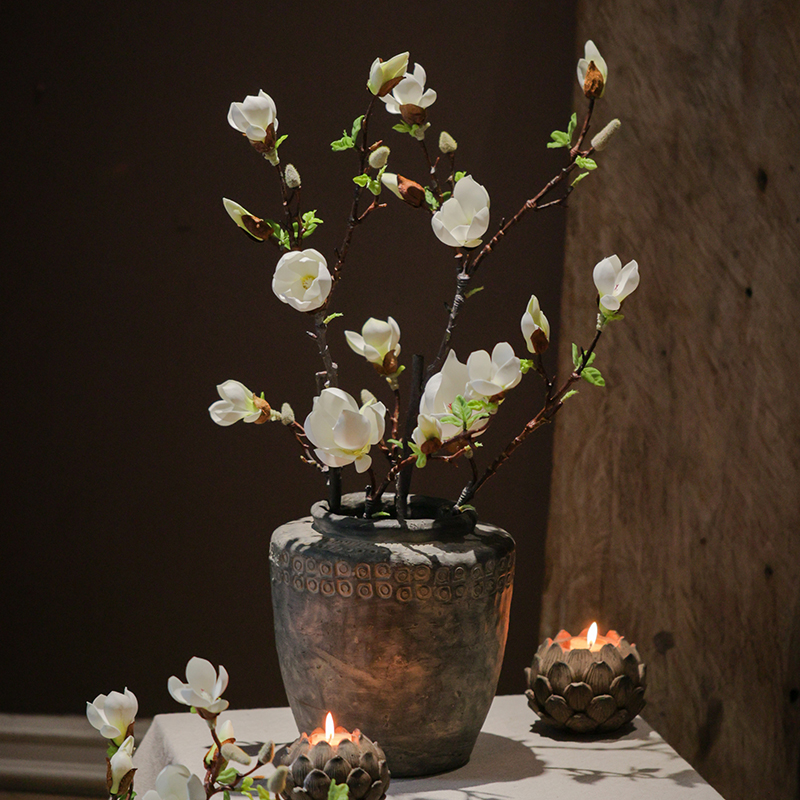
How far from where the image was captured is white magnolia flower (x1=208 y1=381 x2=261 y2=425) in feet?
2.96

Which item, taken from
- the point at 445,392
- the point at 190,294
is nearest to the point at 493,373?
the point at 445,392

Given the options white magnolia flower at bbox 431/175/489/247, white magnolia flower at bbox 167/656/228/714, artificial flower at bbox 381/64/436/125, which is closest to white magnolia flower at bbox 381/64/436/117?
artificial flower at bbox 381/64/436/125

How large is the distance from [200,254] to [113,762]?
803mm

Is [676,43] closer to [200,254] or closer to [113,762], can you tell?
[200,254]

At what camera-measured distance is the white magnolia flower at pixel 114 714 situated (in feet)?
2.28

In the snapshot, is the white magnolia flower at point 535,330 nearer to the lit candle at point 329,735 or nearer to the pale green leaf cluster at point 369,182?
the pale green leaf cluster at point 369,182

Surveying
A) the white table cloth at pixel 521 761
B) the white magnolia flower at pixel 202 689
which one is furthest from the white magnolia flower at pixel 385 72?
the white table cloth at pixel 521 761

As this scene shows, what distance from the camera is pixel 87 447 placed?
1357 millimetres

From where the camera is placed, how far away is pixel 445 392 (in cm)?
90

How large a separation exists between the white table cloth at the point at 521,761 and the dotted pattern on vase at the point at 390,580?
0.62ft

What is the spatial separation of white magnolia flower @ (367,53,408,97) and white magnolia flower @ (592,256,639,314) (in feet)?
0.86

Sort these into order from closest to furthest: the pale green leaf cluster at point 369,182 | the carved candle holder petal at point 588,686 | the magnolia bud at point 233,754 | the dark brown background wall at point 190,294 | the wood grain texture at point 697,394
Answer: the magnolia bud at point 233,754, the pale green leaf cluster at point 369,182, the carved candle holder petal at point 588,686, the wood grain texture at point 697,394, the dark brown background wall at point 190,294

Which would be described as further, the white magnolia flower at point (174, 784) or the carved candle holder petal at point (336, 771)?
the carved candle holder petal at point (336, 771)

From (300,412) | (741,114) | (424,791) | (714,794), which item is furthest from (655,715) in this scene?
(741,114)
